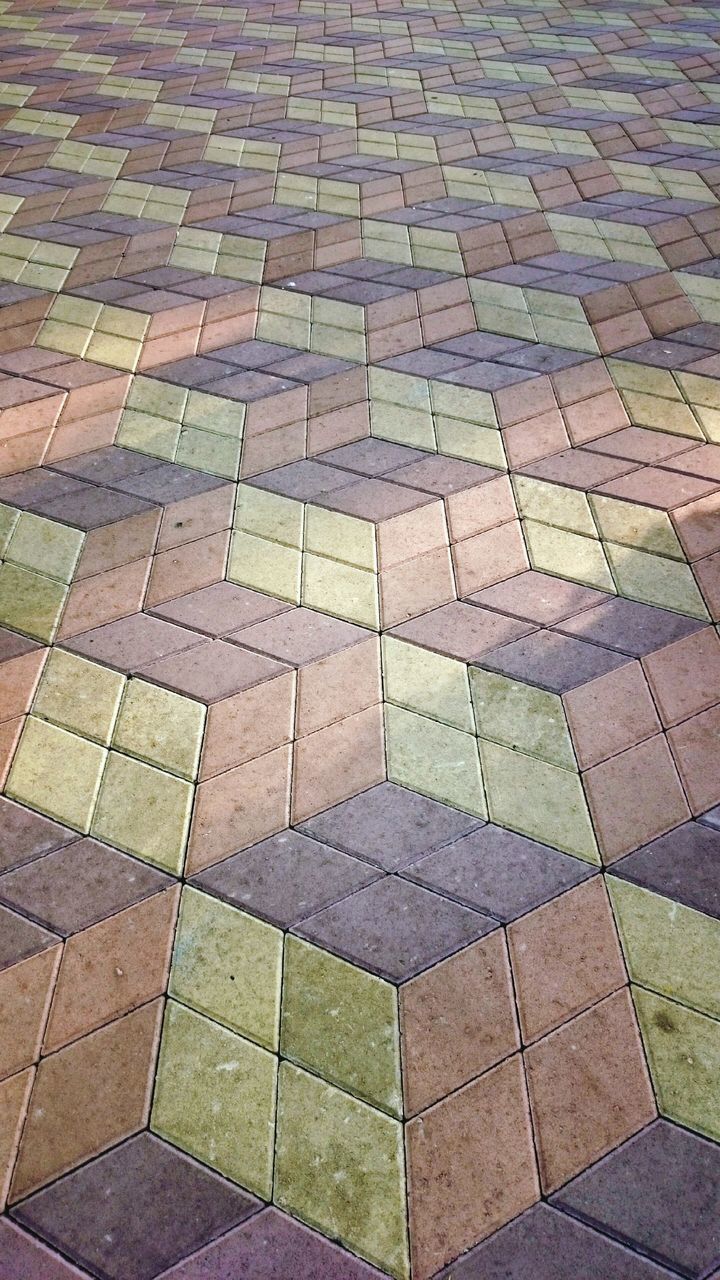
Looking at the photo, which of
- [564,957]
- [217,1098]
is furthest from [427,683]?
[217,1098]

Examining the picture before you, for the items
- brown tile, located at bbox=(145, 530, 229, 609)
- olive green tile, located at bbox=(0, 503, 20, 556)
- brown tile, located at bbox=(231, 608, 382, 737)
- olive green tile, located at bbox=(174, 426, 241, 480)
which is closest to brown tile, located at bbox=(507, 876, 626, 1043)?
brown tile, located at bbox=(231, 608, 382, 737)

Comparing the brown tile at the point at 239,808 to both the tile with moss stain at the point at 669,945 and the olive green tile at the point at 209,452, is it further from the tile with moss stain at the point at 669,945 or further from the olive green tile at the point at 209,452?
the olive green tile at the point at 209,452

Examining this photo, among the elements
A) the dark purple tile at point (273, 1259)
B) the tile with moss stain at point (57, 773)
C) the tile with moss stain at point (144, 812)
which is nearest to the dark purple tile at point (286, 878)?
the tile with moss stain at point (144, 812)

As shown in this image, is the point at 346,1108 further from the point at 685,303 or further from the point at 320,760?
the point at 685,303

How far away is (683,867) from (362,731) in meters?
0.84

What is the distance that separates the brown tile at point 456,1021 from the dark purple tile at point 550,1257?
0.27 m

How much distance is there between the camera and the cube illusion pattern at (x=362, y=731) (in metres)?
1.83

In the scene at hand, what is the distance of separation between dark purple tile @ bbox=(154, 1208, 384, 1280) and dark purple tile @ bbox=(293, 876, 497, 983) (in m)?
0.52

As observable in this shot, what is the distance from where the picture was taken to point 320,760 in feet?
8.32

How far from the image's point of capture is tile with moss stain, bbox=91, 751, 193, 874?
2365mm

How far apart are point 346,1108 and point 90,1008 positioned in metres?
0.57

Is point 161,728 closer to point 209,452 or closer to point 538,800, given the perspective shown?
point 538,800

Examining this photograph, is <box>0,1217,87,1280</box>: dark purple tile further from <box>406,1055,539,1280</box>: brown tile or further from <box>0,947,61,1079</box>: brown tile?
<box>406,1055,539,1280</box>: brown tile

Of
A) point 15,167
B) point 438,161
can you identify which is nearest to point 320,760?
point 438,161
